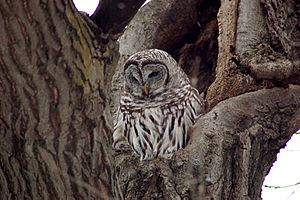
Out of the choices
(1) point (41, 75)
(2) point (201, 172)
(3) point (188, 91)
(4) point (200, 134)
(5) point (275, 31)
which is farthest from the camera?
(3) point (188, 91)

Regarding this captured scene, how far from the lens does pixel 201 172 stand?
299 cm

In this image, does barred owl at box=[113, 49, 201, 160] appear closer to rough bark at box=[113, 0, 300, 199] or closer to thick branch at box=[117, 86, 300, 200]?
rough bark at box=[113, 0, 300, 199]

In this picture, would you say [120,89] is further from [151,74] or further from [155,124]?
[155,124]

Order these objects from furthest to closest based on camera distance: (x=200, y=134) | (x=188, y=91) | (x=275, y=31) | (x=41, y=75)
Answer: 1. (x=188, y=91)
2. (x=275, y=31)
3. (x=200, y=134)
4. (x=41, y=75)

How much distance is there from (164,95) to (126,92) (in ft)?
1.03

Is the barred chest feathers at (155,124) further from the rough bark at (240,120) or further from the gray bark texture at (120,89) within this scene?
the rough bark at (240,120)

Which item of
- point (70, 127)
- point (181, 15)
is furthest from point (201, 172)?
point (181, 15)

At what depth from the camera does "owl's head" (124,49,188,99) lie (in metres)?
4.73

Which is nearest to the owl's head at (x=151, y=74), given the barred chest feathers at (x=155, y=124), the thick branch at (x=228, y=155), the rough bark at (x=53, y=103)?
the barred chest feathers at (x=155, y=124)

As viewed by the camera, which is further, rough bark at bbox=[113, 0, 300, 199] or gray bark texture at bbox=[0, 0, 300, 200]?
rough bark at bbox=[113, 0, 300, 199]

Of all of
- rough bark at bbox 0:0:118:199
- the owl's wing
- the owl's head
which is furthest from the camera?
the owl's head

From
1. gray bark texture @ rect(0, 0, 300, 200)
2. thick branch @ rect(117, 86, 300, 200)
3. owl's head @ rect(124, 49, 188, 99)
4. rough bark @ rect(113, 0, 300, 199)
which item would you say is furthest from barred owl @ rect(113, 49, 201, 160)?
thick branch @ rect(117, 86, 300, 200)

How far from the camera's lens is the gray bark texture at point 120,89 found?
2.00 m

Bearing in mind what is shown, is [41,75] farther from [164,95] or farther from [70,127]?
[164,95]
